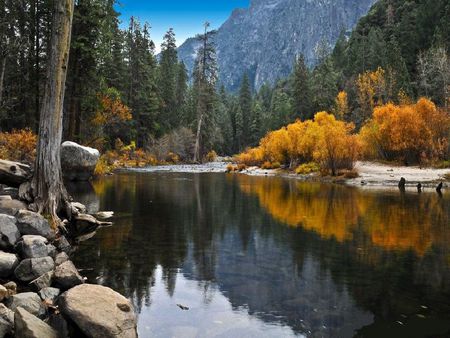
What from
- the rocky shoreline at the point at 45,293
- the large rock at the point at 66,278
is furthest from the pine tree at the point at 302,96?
the large rock at the point at 66,278

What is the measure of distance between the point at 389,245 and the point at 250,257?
3835mm

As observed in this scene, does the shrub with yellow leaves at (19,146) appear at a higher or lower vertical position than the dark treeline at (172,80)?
lower

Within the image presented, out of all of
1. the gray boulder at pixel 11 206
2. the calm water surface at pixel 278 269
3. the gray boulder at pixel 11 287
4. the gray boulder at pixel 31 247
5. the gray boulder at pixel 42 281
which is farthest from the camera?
the gray boulder at pixel 11 206

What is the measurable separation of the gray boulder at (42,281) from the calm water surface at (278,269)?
1.01m

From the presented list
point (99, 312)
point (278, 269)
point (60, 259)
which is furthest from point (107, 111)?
point (99, 312)

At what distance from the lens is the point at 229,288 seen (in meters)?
7.88

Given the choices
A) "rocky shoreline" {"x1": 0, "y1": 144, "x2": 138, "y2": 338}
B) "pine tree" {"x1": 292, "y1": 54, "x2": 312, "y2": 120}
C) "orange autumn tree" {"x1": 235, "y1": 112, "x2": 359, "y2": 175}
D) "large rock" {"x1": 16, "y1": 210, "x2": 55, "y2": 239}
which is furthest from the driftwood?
"pine tree" {"x1": 292, "y1": 54, "x2": 312, "y2": 120}

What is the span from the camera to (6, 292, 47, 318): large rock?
6.02 meters

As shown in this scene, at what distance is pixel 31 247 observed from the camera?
791cm

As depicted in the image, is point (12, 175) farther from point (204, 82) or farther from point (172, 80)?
point (172, 80)

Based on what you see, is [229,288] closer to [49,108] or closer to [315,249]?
[315,249]

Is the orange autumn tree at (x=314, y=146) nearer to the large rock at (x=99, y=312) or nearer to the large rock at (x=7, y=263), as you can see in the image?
the large rock at (x=7, y=263)

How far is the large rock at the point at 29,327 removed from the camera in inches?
199

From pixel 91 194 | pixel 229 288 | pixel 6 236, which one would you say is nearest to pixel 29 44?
pixel 91 194
